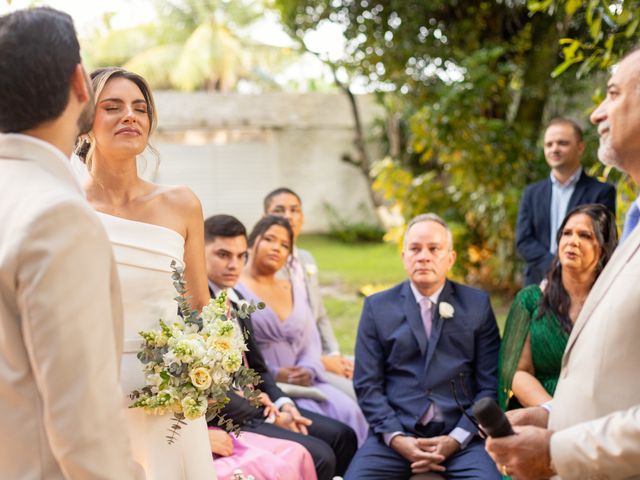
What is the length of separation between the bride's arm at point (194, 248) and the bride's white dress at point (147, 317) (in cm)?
19

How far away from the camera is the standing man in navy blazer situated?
5.95 metres

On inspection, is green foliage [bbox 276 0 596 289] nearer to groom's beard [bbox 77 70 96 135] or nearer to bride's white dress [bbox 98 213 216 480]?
bride's white dress [bbox 98 213 216 480]

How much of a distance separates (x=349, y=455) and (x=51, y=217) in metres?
3.42

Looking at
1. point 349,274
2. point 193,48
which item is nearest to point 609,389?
point 349,274

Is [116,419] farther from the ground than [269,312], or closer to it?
farther from the ground

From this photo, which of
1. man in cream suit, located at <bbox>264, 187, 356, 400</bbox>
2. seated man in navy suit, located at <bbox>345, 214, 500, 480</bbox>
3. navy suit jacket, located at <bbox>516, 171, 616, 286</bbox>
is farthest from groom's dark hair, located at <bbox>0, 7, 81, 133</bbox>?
navy suit jacket, located at <bbox>516, 171, 616, 286</bbox>

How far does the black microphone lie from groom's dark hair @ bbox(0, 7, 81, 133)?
1.20 m

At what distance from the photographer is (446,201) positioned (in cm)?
1093

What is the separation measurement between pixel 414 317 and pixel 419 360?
0.24 meters

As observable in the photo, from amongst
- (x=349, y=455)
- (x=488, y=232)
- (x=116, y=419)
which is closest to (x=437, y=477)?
(x=349, y=455)

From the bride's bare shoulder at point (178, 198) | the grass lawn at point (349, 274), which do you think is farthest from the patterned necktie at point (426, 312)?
the grass lawn at point (349, 274)

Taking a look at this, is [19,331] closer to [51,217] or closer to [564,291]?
[51,217]

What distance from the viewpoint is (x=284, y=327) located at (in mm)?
4980

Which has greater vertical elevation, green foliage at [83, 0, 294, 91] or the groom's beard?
green foliage at [83, 0, 294, 91]
